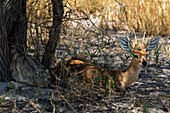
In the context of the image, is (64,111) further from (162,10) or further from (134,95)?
(162,10)

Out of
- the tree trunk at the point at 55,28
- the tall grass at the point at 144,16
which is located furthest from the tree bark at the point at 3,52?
the tall grass at the point at 144,16

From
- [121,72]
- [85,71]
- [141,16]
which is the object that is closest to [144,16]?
[141,16]

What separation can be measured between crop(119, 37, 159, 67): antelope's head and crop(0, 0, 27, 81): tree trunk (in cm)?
156

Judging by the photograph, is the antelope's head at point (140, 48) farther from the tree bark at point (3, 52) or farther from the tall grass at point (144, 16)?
the tall grass at point (144, 16)

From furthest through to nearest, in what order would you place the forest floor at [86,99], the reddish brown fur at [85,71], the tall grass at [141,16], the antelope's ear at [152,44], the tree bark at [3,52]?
the tall grass at [141,16], the antelope's ear at [152,44], the reddish brown fur at [85,71], the tree bark at [3,52], the forest floor at [86,99]

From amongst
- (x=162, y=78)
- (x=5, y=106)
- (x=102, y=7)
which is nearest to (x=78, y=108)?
(x=5, y=106)

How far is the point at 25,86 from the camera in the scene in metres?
4.09

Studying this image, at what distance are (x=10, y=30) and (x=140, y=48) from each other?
2.02 m

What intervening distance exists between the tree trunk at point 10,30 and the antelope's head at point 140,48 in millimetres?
1560

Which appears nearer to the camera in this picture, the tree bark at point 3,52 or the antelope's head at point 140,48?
the tree bark at point 3,52

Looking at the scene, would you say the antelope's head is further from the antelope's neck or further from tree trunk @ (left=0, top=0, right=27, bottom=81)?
tree trunk @ (left=0, top=0, right=27, bottom=81)

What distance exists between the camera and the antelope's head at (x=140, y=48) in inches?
172

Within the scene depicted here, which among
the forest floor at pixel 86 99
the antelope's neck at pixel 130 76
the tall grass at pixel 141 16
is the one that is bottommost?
the forest floor at pixel 86 99

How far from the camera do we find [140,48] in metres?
4.52
